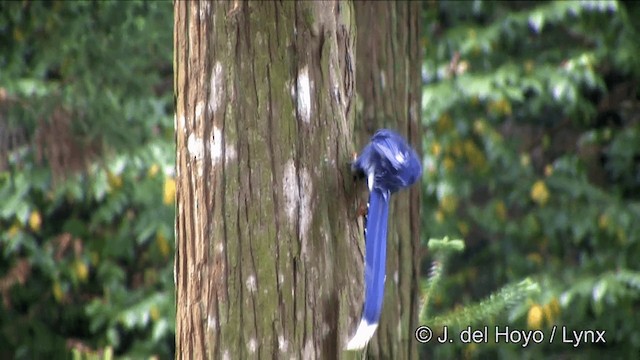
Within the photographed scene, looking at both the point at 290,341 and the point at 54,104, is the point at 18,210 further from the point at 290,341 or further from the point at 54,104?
the point at 290,341

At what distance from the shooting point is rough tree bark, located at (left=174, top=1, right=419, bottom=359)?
1.79 meters

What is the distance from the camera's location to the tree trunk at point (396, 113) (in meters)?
3.06

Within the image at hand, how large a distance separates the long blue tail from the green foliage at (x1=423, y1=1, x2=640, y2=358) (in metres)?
2.64

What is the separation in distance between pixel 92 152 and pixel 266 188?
2.53 meters

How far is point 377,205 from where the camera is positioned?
1789 mm

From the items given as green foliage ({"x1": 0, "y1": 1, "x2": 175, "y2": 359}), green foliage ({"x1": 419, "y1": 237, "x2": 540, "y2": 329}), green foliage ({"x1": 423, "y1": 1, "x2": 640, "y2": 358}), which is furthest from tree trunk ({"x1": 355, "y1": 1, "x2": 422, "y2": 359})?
green foliage ({"x1": 0, "y1": 1, "x2": 175, "y2": 359})

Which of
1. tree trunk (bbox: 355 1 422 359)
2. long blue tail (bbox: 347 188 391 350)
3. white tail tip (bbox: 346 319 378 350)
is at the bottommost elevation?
white tail tip (bbox: 346 319 378 350)

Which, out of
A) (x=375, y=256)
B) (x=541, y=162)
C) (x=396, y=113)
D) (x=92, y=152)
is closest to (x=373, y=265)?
(x=375, y=256)

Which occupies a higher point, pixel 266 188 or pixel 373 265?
pixel 266 188

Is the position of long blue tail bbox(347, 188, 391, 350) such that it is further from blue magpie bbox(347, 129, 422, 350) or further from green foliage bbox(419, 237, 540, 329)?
green foliage bbox(419, 237, 540, 329)

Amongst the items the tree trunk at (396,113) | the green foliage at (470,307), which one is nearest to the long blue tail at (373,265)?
the green foliage at (470,307)

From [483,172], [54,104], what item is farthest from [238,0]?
[483,172]

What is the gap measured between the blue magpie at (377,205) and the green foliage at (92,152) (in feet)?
8.05

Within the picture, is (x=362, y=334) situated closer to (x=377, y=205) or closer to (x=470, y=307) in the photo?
(x=377, y=205)
